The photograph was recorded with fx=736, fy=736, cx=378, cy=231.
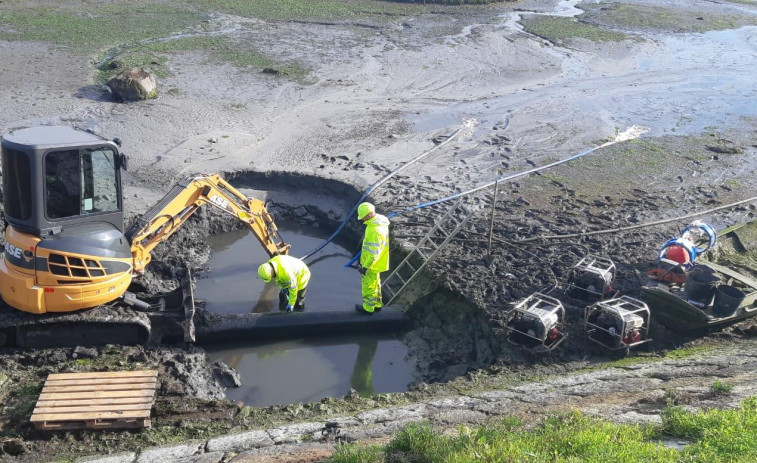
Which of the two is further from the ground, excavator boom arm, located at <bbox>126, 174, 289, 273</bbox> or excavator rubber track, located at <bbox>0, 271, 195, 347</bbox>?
excavator boom arm, located at <bbox>126, 174, 289, 273</bbox>

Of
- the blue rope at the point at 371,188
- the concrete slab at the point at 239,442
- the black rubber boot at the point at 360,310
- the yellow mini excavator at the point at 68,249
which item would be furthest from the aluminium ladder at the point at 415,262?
the concrete slab at the point at 239,442

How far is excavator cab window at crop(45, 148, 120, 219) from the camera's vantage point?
924cm

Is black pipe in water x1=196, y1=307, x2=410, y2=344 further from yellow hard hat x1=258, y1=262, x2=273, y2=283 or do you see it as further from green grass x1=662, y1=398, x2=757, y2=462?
green grass x1=662, y1=398, x2=757, y2=462

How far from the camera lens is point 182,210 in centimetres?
1116

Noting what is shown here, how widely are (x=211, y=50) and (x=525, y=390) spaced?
56.4ft

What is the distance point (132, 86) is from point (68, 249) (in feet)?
32.7

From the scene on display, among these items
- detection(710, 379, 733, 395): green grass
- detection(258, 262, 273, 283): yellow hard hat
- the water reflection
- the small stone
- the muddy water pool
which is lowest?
the water reflection

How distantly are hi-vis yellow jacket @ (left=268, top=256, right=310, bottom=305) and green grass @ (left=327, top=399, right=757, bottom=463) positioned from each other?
436cm

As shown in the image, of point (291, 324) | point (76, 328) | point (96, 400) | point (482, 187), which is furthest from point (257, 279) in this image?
point (482, 187)

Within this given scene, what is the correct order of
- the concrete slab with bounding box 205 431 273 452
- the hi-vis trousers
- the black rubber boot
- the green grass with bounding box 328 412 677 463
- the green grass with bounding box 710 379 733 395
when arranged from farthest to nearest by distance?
the black rubber boot, the hi-vis trousers, the green grass with bounding box 710 379 733 395, the concrete slab with bounding box 205 431 273 452, the green grass with bounding box 328 412 677 463

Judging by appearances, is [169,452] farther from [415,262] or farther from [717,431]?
[415,262]

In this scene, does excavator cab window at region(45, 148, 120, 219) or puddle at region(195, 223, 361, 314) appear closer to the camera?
excavator cab window at region(45, 148, 120, 219)

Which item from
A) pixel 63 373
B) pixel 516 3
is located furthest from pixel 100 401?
pixel 516 3

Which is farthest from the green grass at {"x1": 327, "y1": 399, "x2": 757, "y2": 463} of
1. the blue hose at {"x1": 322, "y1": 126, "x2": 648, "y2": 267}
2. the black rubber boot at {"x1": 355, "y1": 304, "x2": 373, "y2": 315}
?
the blue hose at {"x1": 322, "y1": 126, "x2": 648, "y2": 267}
